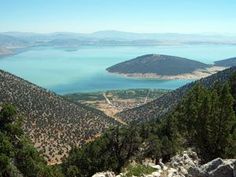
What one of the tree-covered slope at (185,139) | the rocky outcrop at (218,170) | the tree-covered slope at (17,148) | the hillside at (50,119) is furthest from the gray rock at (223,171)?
the hillside at (50,119)

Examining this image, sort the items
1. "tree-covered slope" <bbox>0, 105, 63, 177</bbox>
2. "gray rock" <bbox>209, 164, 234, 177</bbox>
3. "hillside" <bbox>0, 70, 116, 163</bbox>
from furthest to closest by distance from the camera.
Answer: "hillside" <bbox>0, 70, 116, 163</bbox> → "tree-covered slope" <bbox>0, 105, 63, 177</bbox> → "gray rock" <bbox>209, 164, 234, 177</bbox>

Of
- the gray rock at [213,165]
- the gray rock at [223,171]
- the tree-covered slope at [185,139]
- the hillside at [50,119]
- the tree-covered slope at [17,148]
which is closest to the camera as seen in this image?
the gray rock at [223,171]

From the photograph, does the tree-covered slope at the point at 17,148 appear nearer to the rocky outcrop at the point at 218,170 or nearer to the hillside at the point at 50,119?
the rocky outcrop at the point at 218,170

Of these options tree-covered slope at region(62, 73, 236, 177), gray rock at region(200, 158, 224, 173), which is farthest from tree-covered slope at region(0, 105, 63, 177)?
gray rock at region(200, 158, 224, 173)

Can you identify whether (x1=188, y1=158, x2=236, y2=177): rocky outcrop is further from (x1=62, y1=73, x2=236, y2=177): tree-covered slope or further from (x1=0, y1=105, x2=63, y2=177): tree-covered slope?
(x1=0, y1=105, x2=63, y2=177): tree-covered slope

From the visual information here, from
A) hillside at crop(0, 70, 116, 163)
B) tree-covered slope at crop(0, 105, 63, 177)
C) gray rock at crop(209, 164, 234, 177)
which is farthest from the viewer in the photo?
hillside at crop(0, 70, 116, 163)

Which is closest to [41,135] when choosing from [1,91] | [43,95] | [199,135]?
[1,91]

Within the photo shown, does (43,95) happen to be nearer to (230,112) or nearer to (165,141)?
(165,141)

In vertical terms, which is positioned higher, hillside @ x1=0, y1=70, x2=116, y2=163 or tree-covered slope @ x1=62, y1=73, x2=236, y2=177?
tree-covered slope @ x1=62, y1=73, x2=236, y2=177

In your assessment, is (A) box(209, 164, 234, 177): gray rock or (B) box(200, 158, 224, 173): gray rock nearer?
(A) box(209, 164, 234, 177): gray rock
